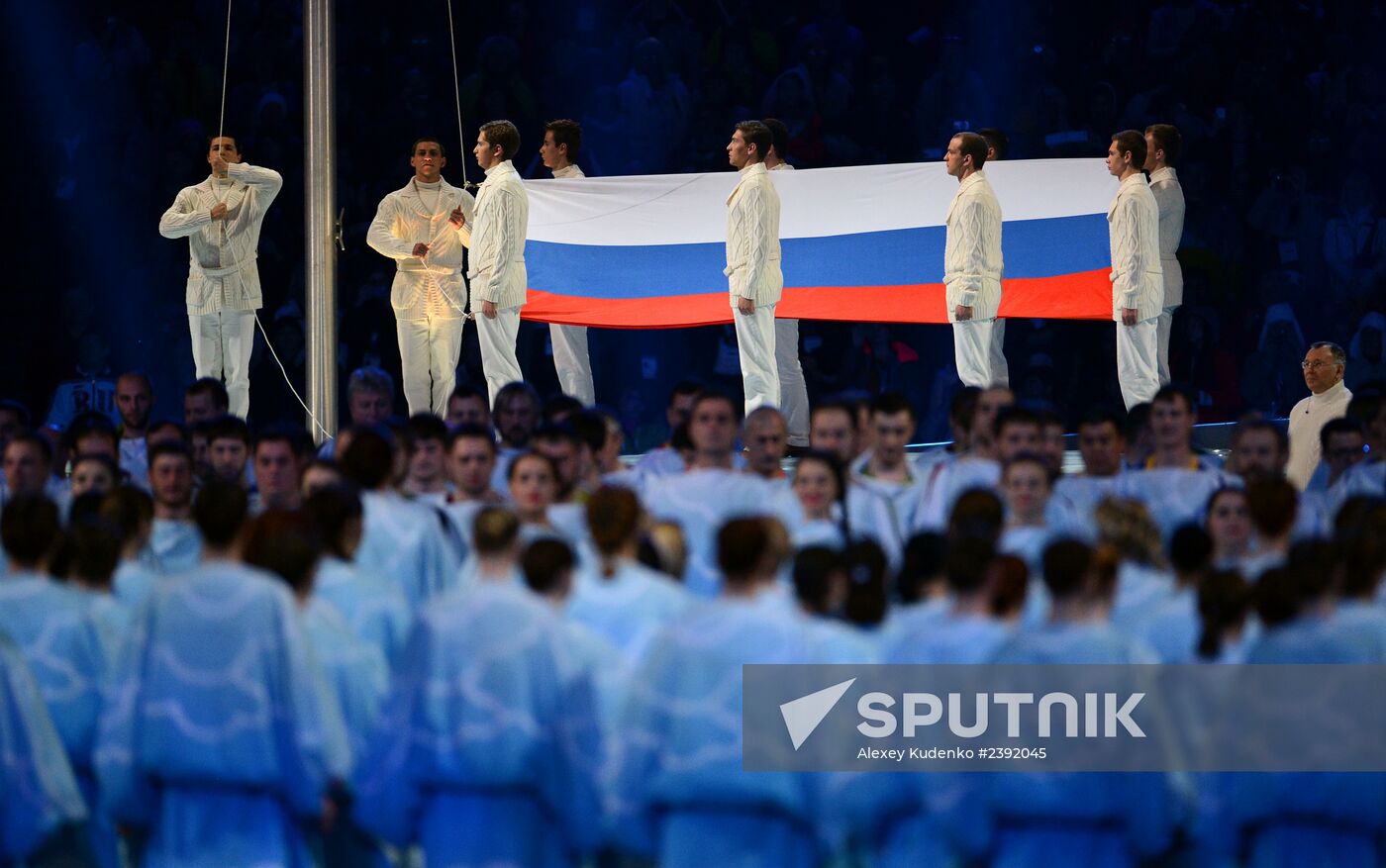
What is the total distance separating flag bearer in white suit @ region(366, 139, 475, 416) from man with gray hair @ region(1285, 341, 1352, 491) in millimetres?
4590

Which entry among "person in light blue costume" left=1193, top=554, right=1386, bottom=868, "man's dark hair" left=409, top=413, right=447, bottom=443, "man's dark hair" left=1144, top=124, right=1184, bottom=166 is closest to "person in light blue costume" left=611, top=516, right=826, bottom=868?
"person in light blue costume" left=1193, top=554, right=1386, bottom=868

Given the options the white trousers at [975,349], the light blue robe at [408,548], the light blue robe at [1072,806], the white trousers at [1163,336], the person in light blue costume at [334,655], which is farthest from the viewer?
the white trousers at [1163,336]

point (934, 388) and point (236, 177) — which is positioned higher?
point (236, 177)

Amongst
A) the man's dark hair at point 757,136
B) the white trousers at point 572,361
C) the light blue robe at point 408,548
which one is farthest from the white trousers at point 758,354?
the light blue robe at point 408,548

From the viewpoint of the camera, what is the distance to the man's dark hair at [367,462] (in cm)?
635

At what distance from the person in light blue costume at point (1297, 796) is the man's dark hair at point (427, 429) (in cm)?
325

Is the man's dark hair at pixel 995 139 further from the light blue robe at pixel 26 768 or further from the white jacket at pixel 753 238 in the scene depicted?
the light blue robe at pixel 26 768

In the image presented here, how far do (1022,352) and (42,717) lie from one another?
31.0ft

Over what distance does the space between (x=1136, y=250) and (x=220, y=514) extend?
23.0 ft

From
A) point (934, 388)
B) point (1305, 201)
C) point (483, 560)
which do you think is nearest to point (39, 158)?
point (934, 388)

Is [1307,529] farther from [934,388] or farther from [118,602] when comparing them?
[934,388]

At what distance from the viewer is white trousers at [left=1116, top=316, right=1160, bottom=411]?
35.9 ft

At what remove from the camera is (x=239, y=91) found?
582 inches

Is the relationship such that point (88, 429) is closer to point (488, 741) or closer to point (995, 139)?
point (488, 741)
